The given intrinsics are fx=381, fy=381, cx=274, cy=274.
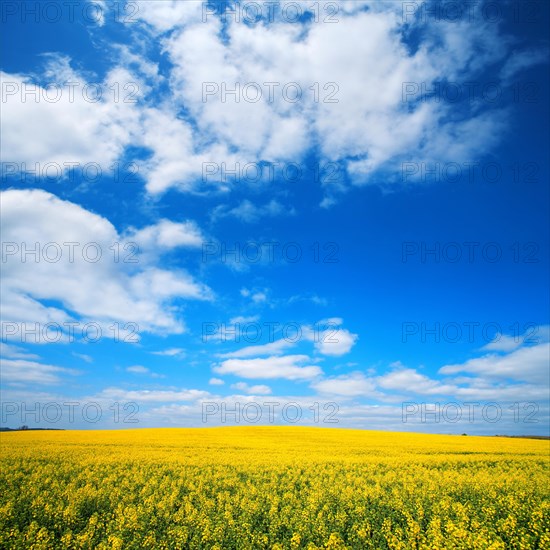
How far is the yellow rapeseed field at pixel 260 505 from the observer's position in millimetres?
10695

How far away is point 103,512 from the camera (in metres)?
12.6

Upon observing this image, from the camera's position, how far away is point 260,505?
42.1 ft

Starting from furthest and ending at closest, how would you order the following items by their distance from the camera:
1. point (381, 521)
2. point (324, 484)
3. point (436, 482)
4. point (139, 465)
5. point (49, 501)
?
point (139, 465) → point (436, 482) → point (324, 484) → point (49, 501) → point (381, 521)

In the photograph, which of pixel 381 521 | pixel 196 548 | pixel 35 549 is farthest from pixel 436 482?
pixel 35 549

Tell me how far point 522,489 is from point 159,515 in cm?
1480

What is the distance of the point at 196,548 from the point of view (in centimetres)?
1045

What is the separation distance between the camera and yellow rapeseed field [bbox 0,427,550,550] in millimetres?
10695

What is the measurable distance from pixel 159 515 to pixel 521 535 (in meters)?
11.0

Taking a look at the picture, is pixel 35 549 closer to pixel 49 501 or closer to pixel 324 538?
pixel 49 501

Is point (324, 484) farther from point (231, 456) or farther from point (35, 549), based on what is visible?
point (35, 549)

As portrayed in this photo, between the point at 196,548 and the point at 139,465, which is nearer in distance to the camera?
the point at 196,548

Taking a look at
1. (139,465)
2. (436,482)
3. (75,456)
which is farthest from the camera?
(75,456)

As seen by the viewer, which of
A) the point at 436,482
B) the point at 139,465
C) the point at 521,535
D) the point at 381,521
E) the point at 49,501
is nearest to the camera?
the point at 521,535

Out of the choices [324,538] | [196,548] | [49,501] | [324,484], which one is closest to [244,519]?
[196,548]
